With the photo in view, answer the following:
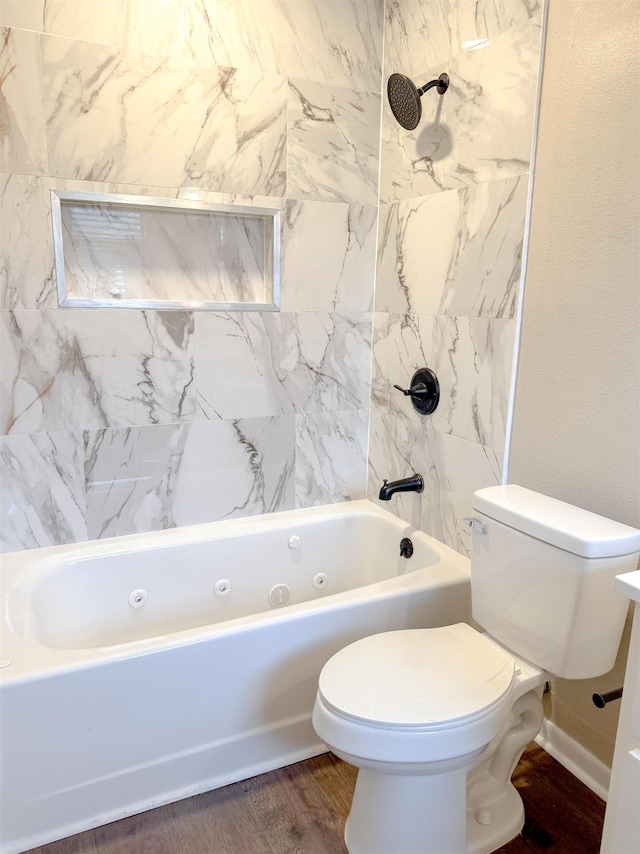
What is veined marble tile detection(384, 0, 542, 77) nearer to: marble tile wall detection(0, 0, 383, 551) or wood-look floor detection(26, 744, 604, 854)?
marble tile wall detection(0, 0, 383, 551)

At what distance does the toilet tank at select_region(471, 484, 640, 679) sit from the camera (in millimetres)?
1337

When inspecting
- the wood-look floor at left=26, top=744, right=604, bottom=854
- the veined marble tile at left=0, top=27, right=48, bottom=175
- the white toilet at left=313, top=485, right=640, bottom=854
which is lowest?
the wood-look floor at left=26, top=744, right=604, bottom=854

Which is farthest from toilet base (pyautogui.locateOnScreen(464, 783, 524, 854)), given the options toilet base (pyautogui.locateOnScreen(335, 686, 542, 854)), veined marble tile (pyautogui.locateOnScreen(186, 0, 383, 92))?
veined marble tile (pyautogui.locateOnScreen(186, 0, 383, 92))

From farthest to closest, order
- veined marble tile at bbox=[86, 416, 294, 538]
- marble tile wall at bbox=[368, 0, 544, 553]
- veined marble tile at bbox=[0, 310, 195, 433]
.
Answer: veined marble tile at bbox=[86, 416, 294, 538] < veined marble tile at bbox=[0, 310, 195, 433] < marble tile wall at bbox=[368, 0, 544, 553]

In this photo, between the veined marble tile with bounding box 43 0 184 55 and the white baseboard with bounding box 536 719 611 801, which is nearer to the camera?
the white baseboard with bounding box 536 719 611 801

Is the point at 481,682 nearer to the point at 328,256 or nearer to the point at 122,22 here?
the point at 328,256

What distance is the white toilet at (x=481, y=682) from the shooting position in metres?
1.28

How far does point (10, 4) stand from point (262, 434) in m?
1.59

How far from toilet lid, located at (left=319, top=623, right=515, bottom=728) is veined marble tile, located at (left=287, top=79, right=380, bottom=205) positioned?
65.2 inches

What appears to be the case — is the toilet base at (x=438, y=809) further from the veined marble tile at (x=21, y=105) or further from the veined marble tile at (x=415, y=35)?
the veined marble tile at (x=415, y=35)

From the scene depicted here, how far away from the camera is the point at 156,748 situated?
1.59 meters

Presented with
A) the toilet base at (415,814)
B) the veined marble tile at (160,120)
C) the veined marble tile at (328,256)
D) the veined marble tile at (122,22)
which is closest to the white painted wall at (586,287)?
the toilet base at (415,814)

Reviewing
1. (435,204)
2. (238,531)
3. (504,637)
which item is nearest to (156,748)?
(238,531)

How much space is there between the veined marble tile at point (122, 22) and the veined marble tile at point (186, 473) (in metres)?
1.28
